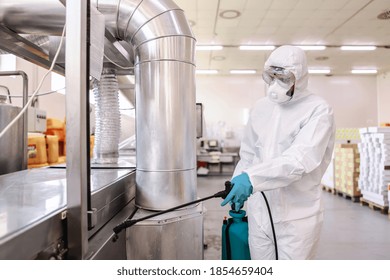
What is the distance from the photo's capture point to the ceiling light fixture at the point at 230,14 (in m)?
4.43

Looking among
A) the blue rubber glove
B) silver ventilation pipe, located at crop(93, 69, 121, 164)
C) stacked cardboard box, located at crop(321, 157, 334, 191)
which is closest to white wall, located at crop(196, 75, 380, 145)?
stacked cardboard box, located at crop(321, 157, 334, 191)

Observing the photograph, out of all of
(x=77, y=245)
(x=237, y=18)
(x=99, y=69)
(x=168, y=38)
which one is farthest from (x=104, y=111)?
(x=237, y=18)

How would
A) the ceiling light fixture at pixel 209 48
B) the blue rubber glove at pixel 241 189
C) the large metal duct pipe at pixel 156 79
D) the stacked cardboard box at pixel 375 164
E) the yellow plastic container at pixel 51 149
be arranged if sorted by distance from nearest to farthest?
the blue rubber glove at pixel 241 189 < the large metal duct pipe at pixel 156 79 < the yellow plastic container at pixel 51 149 < the stacked cardboard box at pixel 375 164 < the ceiling light fixture at pixel 209 48

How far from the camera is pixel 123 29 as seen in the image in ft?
4.25

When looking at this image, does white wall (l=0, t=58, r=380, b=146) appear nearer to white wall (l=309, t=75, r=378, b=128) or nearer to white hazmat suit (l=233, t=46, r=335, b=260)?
white wall (l=309, t=75, r=378, b=128)

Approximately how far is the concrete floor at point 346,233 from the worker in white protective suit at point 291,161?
1.23m

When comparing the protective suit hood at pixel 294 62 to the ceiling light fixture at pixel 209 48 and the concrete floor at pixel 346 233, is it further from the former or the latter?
the ceiling light fixture at pixel 209 48

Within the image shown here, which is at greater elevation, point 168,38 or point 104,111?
point 168,38

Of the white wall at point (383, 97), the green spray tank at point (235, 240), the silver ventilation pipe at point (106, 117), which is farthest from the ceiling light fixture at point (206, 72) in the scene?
the green spray tank at point (235, 240)

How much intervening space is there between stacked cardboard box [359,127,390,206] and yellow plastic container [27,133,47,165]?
165 inches

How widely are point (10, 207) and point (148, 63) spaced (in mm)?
787

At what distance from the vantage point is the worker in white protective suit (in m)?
1.11

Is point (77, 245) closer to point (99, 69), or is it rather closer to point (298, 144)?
point (99, 69)
